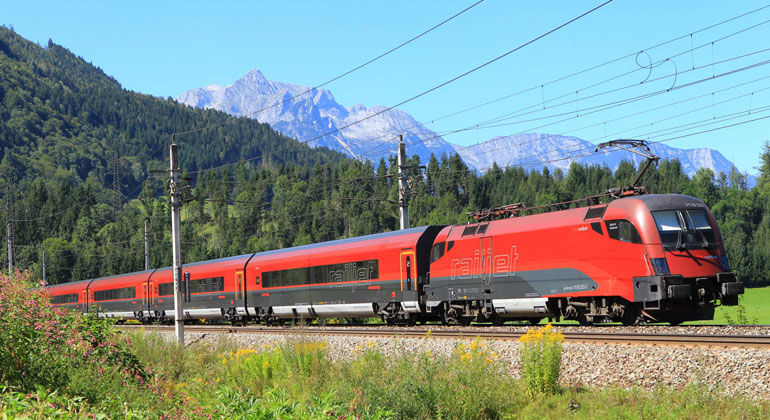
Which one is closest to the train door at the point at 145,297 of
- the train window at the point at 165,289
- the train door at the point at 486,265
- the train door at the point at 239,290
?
the train window at the point at 165,289

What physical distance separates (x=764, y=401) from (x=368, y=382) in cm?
625

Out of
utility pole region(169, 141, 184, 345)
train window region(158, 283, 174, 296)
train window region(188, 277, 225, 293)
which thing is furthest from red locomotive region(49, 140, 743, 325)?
train window region(158, 283, 174, 296)

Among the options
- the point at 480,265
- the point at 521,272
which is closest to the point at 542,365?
the point at 521,272

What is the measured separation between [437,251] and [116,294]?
32.9 metres

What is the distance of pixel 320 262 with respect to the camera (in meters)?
32.8

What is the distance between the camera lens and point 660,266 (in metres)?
19.3

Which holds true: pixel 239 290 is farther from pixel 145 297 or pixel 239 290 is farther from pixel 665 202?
pixel 665 202

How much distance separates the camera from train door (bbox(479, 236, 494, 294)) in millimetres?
24531

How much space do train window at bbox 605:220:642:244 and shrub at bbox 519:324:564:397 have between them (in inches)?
262

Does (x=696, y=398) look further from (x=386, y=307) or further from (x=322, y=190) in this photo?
(x=322, y=190)

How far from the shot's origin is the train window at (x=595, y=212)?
831 inches

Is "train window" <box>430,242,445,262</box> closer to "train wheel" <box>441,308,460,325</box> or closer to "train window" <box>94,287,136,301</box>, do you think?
"train wheel" <box>441,308,460,325</box>

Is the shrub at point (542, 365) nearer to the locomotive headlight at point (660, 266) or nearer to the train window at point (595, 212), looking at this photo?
the locomotive headlight at point (660, 266)

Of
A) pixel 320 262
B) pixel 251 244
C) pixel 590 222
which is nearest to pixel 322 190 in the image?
pixel 251 244
